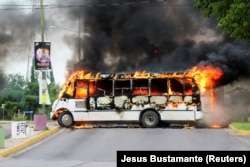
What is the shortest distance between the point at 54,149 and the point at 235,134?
7.30 m

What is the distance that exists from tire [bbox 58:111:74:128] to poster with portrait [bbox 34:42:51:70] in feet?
8.42

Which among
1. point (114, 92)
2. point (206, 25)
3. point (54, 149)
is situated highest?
point (206, 25)

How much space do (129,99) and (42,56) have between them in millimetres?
4058

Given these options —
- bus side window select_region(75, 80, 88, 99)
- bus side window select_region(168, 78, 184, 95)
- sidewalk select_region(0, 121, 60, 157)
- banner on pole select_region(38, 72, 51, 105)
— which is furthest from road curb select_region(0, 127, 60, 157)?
bus side window select_region(168, 78, 184, 95)

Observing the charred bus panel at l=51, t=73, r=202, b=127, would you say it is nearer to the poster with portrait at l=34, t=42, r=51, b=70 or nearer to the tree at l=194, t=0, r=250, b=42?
the poster with portrait at l=34, t=42, r=51, b=70

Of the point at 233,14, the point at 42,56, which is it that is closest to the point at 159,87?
the point at 42,56

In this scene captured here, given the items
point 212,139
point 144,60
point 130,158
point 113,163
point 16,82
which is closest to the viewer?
point 130,158

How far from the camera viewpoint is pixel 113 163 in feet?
46.3

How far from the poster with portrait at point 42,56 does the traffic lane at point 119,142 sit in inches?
109

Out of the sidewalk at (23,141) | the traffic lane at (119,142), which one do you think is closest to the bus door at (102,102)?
the traffic lane at (119,142)

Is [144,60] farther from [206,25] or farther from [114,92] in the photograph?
[114,92]

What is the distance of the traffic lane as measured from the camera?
16.3 metres

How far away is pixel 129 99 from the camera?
25.6m

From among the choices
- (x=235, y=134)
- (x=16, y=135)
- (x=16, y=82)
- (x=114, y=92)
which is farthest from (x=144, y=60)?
(x=16, y=82)
